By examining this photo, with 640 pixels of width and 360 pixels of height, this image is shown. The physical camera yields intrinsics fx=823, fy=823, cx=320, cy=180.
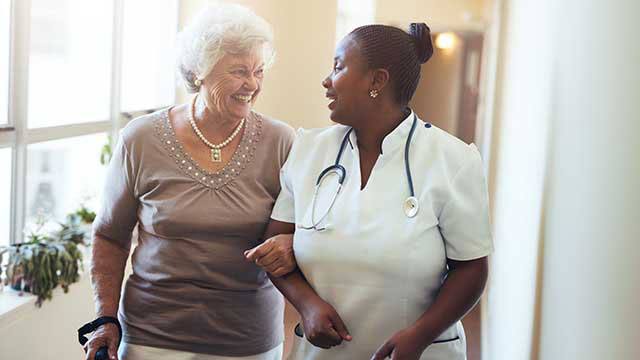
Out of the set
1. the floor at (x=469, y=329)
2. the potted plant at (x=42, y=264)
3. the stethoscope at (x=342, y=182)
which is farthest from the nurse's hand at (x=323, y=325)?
the floor at (x=469, y=329)

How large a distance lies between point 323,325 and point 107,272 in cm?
67

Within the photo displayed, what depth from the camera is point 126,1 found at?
14.1 ft

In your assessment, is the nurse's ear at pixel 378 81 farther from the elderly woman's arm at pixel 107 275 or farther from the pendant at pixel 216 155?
the elderly woman's arm at pixel 107 275

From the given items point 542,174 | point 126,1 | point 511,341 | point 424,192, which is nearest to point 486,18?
point 126,1

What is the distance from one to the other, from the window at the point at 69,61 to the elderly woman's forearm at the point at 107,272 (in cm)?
150

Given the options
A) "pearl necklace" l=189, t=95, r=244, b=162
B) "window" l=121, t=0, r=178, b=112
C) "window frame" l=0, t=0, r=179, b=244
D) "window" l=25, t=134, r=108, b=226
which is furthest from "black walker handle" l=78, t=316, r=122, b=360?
"window" l=121, t=0, r=178, b=112

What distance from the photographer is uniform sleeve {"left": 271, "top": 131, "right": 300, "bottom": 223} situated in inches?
63.2

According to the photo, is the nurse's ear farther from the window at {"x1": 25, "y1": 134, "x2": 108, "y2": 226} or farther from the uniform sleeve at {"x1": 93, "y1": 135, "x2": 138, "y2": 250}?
the window at {"x1": 25, "y1": 134, "x2": 108, "y2": 226}

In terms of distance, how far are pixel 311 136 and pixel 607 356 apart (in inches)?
28.9

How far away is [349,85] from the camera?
146cm

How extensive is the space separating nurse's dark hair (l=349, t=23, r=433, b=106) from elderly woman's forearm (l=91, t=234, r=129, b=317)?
32.0 inches

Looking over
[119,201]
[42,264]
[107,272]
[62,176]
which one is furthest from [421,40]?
[62,176]

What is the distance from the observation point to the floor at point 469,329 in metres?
4.54

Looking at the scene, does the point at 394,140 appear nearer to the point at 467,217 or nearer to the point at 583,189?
the point at 467,217
